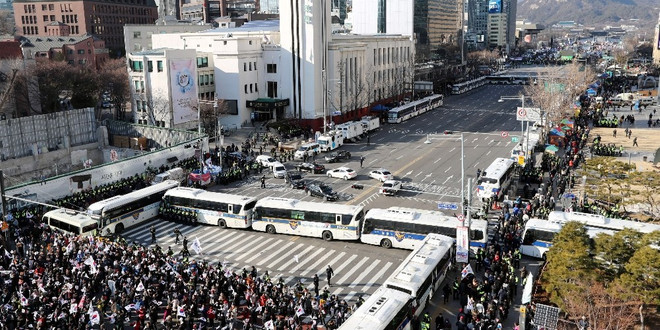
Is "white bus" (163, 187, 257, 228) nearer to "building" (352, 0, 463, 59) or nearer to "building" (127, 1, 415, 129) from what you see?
"building" (127, 1, 415, 129)

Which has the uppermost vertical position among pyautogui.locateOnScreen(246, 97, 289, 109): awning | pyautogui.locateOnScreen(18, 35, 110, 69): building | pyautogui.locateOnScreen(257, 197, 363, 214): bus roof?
pyautogui.locateOnScreen(18, 35, 110, 69): building

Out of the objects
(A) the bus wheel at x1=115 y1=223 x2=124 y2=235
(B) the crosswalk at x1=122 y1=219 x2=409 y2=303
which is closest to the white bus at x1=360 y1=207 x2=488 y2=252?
(B) the crosswalk at x1=122 y1=219 x2=409 y2=303

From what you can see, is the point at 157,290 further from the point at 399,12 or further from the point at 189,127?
the point at 399,12

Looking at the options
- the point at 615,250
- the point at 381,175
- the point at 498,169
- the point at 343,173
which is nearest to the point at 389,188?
the point at 381,175

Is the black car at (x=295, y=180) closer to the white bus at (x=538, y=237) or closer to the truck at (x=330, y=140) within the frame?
the truck at (x=330, y=140)

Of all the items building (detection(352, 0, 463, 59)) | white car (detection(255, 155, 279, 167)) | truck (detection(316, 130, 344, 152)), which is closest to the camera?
white car (detection(255, 155, 279, 167))

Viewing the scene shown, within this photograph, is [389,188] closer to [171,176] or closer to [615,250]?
[171,176]
